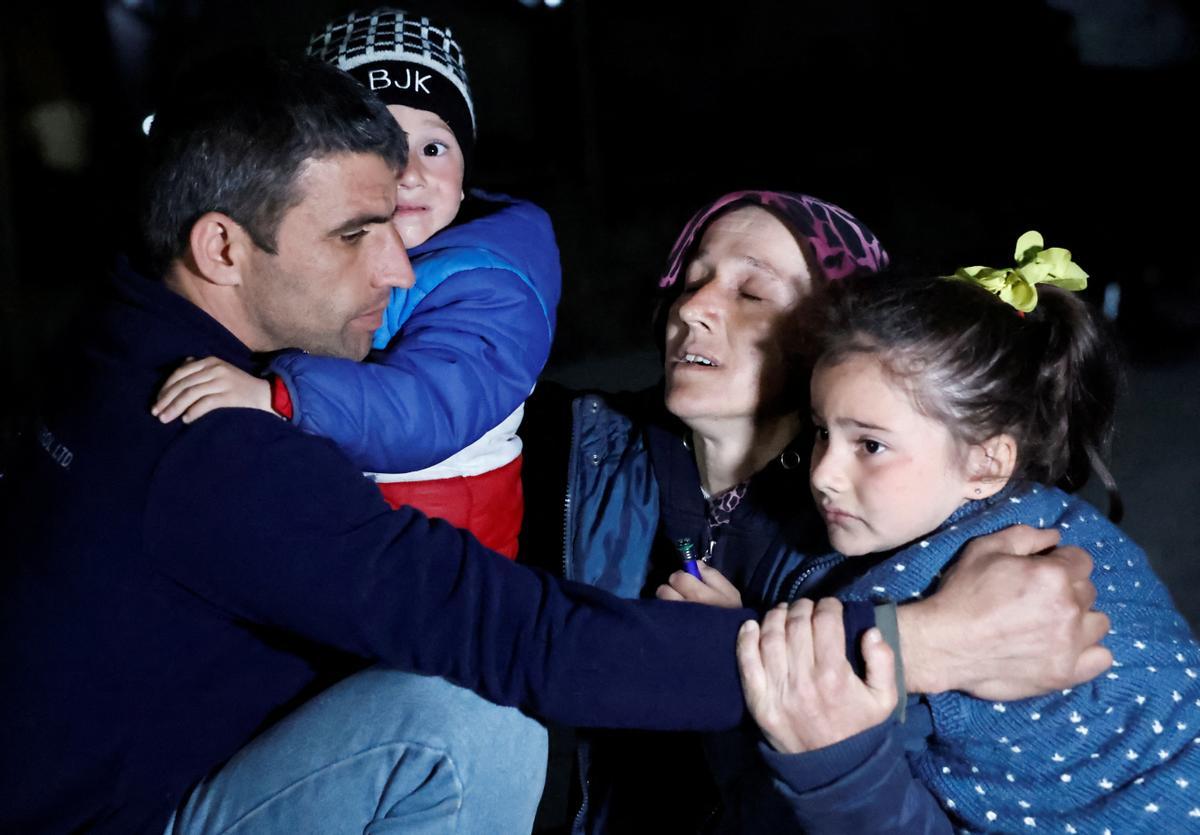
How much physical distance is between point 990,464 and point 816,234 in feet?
1.52

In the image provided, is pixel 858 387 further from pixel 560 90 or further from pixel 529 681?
pixel 560 90

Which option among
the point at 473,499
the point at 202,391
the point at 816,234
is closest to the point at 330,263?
the point at 202,391

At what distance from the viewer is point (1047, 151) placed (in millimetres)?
5695

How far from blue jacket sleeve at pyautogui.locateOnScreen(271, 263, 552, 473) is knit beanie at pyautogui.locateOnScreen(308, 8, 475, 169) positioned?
38 centimetres

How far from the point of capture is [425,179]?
2109 mm

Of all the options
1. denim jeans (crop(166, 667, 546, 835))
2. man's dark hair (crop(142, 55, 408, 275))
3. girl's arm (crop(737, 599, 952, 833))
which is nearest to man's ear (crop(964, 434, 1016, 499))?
girl's arm (crop(737, 599, 952, 833))

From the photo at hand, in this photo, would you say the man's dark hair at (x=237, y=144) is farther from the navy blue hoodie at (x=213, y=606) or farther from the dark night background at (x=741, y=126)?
the dark night background at (x=741, y=126)

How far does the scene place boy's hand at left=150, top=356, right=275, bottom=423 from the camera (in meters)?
1.41

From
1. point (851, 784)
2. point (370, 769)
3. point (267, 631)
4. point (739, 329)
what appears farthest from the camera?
point (739, 329)

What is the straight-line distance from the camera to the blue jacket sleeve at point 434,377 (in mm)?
1656

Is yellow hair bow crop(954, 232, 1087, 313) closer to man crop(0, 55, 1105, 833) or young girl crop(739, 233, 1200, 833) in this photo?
young girl crop(739, 233, 1200, 833)

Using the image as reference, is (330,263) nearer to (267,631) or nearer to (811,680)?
(267,631)

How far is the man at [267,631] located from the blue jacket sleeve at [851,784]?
95 millimetres

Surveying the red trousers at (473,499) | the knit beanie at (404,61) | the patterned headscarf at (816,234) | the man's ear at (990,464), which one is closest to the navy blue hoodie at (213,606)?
the man's ear at (990,464)
